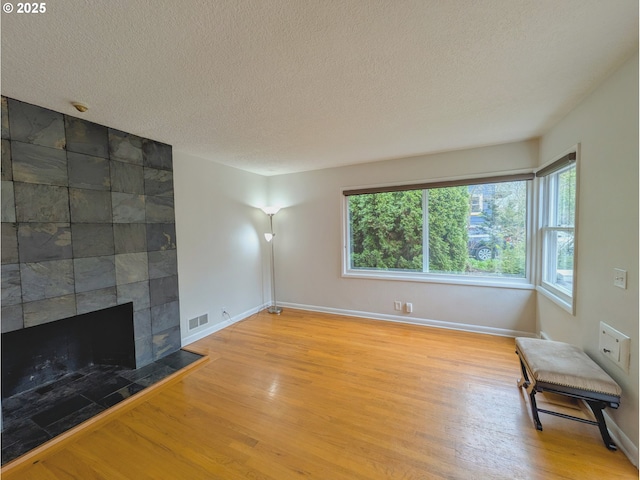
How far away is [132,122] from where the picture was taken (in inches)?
92.3

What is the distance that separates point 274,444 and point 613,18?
3.00 m

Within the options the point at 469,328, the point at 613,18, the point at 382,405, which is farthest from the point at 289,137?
the point at 469,328

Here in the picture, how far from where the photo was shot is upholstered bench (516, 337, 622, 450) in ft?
5.22

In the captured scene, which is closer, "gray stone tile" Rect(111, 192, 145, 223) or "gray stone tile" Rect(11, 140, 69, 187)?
"gray stone tile" Rect(11, 140, 69, 187)

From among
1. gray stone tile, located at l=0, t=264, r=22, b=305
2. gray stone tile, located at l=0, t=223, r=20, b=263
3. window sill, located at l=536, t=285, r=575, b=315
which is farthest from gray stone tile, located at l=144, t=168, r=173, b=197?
window sill, located at l=536, t=285, r=575, b=315

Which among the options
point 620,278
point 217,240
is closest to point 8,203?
point 217,240

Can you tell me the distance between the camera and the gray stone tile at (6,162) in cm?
184

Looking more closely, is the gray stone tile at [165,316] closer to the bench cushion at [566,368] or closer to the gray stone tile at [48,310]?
the gray stone tile at [48,310]

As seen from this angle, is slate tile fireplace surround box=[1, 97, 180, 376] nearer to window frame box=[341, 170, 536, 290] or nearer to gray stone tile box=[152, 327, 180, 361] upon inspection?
gray stone tile box=[152, 327, 180, 361]

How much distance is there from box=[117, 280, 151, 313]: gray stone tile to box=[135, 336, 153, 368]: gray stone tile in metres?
0.33

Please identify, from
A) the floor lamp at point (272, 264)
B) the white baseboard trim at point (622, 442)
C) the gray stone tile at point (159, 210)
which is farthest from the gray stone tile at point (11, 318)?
the white baseboard trim at point (622, 442)

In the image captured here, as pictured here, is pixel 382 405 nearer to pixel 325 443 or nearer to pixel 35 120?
pixel 325 443

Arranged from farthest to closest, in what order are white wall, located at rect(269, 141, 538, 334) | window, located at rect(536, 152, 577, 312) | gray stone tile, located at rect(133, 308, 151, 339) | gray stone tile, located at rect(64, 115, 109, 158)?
1. white wall, located at rect(269, 141, 538, 334)
2. gray stone tile, located at rect(133, 308, 151, 339)
3. window, located at rect(536, 152, 577, 312)
4. gray stone tile, located at rect(64, 115, 109, 158)

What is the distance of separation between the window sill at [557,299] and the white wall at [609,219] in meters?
0.07
